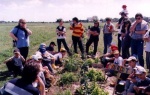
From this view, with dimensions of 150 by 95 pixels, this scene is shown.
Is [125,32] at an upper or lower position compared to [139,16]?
lower

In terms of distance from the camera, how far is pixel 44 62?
33.1 ft

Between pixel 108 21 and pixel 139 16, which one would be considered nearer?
pixel 139 16

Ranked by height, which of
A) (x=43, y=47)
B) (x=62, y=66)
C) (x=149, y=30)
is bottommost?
(x=62, y=66)

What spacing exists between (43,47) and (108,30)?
129 inches

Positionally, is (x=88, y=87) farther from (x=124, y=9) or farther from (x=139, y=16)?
(x=124, y=9)

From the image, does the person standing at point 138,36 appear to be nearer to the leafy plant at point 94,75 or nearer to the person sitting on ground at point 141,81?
the leafy plant at point 94,75

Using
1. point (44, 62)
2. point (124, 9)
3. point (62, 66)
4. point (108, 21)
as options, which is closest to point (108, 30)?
point (108, 21)

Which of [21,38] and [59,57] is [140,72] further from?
[59,57]

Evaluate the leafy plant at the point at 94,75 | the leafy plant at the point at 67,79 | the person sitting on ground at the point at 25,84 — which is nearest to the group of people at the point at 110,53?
the leafy plant at the point at 67,79

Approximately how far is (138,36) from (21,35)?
13.8ft

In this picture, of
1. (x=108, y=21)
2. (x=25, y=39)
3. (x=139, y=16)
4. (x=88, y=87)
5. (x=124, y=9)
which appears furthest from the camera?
(x=108, y=21)

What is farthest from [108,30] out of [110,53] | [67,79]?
[67,79]

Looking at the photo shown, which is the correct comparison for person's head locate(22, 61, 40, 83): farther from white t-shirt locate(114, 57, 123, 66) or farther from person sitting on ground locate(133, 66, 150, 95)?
white t-shirt locate(114, 57, 123, 66)

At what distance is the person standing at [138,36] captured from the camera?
9.31 meters
